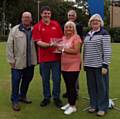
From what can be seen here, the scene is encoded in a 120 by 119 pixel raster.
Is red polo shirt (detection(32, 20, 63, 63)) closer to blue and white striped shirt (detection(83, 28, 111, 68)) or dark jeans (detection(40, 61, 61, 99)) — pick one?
dark jeans (detection(40, 61, 61, 99))

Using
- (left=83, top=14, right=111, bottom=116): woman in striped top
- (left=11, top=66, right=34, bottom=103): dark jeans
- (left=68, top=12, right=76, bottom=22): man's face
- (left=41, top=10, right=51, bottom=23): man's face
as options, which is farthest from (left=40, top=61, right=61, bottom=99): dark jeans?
(left=68, top=12, right=76, bottom=22): man's face

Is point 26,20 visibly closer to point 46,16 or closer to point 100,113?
point 46,16

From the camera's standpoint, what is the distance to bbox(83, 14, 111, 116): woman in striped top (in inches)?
320

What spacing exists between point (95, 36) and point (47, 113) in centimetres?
181

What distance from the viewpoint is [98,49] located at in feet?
26.9

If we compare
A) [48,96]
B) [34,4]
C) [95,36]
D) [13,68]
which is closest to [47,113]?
[48,96]

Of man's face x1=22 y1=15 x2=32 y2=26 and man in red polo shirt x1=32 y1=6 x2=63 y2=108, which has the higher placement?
man's face x1=22 y1=15 x2=32 y2=26

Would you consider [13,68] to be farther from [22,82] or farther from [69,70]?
[69,70]

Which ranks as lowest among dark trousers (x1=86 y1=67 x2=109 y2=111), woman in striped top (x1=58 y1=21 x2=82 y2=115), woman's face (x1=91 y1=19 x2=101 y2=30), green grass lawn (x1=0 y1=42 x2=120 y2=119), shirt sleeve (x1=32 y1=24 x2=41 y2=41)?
green grass lawn (x1=0 y1=42 x2=120 y2=119)

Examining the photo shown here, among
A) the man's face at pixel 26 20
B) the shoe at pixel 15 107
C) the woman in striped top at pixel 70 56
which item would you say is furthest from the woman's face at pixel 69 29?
the shoe at pixel 15 107

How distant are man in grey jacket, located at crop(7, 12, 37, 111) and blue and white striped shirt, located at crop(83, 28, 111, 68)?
49.8 inches

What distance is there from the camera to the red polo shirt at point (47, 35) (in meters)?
8.73

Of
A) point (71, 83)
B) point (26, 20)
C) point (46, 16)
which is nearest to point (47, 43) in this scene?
point (46, 16)

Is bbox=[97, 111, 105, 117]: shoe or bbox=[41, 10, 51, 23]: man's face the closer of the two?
bbox=[97, 111, 105, 117]: shoe
